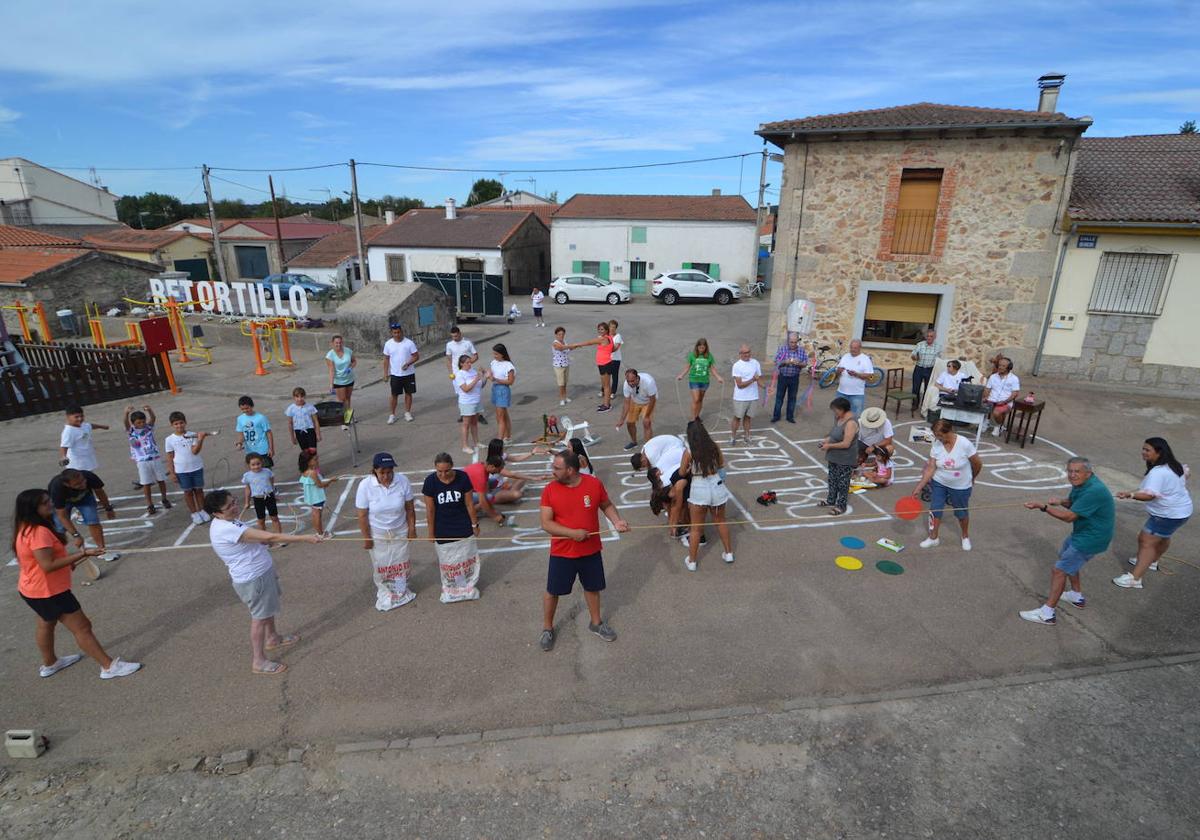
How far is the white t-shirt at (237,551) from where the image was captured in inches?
205

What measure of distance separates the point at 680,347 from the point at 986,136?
9.58 metres

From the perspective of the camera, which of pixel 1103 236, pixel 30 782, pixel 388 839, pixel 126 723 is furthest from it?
pixel 1103 236

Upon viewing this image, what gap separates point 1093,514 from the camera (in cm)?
578

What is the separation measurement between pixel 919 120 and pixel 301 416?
14.7 m

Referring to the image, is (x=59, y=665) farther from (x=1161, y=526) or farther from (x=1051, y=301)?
(x=1051, y=301)

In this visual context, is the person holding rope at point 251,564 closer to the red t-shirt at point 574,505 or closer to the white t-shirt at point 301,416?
the red t-shirt at point 574,505

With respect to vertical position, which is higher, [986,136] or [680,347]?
[986,136]

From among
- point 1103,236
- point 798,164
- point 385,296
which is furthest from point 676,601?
point 385,296

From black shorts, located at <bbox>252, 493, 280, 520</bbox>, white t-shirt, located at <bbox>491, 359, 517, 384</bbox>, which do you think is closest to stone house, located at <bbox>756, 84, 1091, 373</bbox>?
white t-shirt, located at <bbox>491, 359, 517, 384</bbox>

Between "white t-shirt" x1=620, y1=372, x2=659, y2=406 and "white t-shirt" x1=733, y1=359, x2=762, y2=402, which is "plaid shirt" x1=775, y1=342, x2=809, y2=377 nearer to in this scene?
"white t-shirt" x1=733, y1=359, x2=762, y2=402

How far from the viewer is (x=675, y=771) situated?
182 inches

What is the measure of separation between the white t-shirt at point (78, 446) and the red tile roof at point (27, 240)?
89.4 ft

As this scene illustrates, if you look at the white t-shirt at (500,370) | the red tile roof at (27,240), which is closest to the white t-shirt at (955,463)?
the white t-shirt at (500,370)

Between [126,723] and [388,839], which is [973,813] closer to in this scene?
[388,839]
